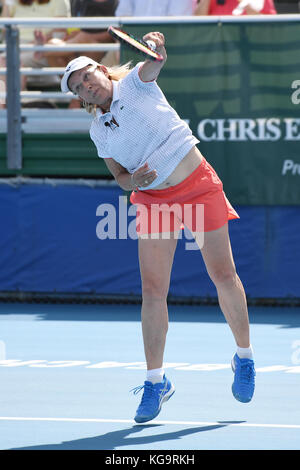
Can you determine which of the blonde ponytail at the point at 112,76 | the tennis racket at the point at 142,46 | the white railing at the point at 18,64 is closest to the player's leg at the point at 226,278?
the blonde ponytail at the point at 112,76

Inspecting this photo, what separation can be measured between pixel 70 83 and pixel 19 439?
1750 millimetres

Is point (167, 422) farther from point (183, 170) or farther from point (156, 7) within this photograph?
point (156, 7)

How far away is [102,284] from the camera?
948 cm

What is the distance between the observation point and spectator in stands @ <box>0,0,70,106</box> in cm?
1017

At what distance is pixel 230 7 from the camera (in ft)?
31.7

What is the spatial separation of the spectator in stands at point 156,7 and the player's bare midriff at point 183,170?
15.7 feet

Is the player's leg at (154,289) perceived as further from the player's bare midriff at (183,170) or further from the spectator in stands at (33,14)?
the spectator in stands at (33,14)

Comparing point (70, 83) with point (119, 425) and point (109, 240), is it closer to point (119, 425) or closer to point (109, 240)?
point (119, 425)

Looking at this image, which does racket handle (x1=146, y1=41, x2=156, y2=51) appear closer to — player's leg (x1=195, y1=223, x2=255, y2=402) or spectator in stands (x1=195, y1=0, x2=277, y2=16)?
player's leg (x1=195, y1=223, x2=255, y2=402)

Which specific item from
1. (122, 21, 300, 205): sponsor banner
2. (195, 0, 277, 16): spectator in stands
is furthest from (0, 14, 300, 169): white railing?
(195, 0, 277, 16): spectator in stands

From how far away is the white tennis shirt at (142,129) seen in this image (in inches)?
199

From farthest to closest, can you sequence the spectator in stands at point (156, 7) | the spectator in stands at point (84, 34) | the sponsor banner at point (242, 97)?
the spectator in stands at point (84, 34)
the spectator in stands at point (156, 7)
the sponsor banner at point (242, 97)

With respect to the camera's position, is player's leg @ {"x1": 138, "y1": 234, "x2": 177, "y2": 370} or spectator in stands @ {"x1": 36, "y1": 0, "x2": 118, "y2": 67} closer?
player's leg @ {"x1": 138, "y1": 234, "x2": 177, "y2": 370}

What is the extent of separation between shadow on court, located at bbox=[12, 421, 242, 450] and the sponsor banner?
167 inches
